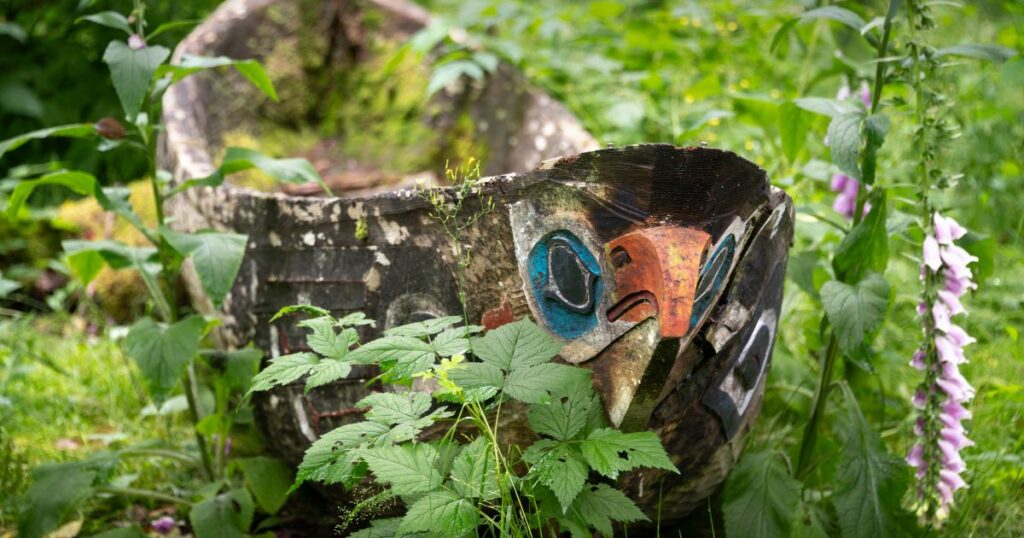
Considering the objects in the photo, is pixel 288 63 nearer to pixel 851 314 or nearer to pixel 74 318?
pixel 74 318

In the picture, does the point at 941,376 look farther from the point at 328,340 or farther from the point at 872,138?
the point at 328,340

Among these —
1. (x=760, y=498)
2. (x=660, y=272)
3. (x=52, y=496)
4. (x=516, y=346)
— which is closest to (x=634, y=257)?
(x=660, y=272)

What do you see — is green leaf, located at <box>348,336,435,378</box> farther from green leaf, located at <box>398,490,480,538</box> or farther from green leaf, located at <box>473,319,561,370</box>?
green leaf, located at <box>398,490,480,538</box>

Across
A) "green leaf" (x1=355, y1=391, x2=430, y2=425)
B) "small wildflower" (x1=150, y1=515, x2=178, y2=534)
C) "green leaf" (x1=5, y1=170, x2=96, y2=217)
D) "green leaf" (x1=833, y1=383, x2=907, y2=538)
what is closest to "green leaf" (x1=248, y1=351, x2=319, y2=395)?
"green leaf" (x1=355, y1=391, x2=430, y2=425)

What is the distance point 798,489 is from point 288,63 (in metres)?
3.15

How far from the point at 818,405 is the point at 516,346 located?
2.88ft

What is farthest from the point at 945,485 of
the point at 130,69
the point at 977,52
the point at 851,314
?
the point at 130,69

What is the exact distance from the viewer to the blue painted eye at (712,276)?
4.54 feet

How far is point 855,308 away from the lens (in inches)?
65.9

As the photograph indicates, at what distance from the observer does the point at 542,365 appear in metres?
1.38

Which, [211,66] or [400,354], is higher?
[211,66]

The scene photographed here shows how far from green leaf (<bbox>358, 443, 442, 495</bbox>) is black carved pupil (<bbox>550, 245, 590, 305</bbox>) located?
1.18 feet

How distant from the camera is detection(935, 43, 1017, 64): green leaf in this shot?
1672 mm

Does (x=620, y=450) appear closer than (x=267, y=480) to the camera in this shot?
Yes
